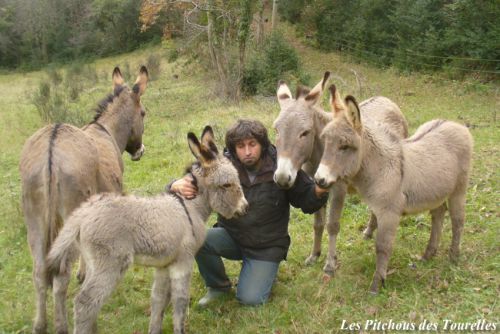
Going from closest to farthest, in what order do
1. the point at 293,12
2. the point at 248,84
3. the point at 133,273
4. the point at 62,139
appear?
the point at 62,139 < the point at 133,273 < the point at 248,84 < the point at 293,12

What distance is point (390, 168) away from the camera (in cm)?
422

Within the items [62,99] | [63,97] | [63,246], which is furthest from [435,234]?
[63,97]

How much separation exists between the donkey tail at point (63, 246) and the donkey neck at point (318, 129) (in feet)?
8.27

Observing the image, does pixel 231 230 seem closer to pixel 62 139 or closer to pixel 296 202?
pixel 296 202

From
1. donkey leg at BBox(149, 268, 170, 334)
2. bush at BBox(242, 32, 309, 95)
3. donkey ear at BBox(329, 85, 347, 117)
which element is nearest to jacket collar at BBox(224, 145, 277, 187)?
donkey ear at BBox(329, 85, 347, 117)

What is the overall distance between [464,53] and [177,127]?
1210 cm

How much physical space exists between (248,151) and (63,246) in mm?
1773

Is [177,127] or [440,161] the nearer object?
[440,161]

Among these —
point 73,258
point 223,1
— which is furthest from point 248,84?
point 73,258

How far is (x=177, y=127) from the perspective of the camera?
38.5 feet

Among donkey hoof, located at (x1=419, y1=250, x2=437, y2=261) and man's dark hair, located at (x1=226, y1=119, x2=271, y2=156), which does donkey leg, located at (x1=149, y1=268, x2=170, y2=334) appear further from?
donkey hoof, located at (x1=419, y1=250, x2=437, y2=261)

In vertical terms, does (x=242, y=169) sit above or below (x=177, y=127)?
above

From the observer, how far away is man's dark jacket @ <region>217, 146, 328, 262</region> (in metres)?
4.36

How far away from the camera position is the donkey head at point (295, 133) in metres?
4.16
